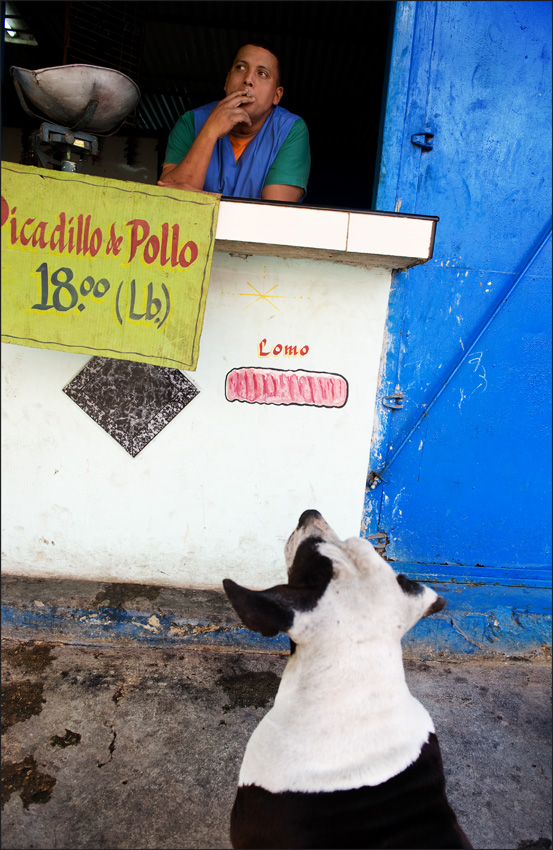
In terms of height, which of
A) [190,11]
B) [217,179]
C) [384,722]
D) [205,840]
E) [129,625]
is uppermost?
[190,11]

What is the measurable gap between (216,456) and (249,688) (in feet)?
3.86

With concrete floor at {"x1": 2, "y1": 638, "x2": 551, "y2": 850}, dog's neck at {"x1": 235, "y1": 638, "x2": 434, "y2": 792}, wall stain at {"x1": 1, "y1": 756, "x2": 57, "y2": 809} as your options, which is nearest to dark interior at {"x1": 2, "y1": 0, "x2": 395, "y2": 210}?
dog's neck at {"x1": 235, "y1": 638, "x2": 434, "y2": 792}

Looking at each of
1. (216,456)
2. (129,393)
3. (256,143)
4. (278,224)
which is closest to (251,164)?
(256,143)

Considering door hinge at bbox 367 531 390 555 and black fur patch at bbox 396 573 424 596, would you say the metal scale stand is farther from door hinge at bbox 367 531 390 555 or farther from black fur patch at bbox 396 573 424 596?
door hinge at bbox 367 531 390 555

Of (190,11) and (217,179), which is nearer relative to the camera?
(217,179)

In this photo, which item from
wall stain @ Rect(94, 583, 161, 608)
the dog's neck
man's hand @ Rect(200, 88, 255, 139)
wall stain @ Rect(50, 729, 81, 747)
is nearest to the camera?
the dog's neck

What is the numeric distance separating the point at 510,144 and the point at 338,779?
293 centimetres

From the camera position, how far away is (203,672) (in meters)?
3.00

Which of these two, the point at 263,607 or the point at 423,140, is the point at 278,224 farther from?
the point at 263,607

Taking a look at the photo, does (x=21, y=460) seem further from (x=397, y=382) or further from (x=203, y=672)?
(x=397, y=382)

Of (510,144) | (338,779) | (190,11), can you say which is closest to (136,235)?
(510,144)

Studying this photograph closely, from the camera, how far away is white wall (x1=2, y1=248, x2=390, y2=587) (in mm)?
3029

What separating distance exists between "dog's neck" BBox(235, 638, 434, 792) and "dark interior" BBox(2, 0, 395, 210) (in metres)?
2.54

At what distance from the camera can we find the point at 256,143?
310cm
